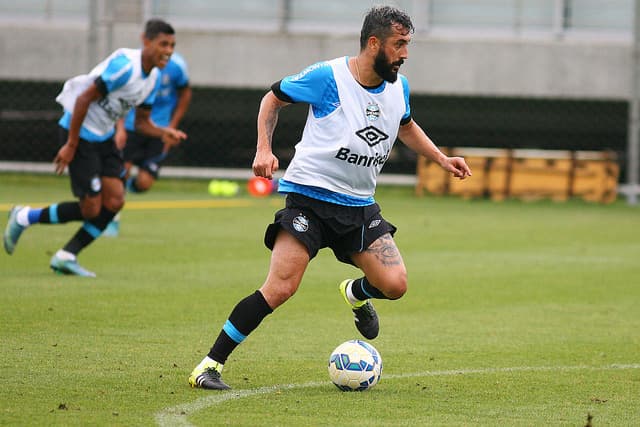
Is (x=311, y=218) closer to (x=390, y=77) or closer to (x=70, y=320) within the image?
(x=390, y=77)

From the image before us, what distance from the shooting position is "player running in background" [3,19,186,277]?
34.1 feet

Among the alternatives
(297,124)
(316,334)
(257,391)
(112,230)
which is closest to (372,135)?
(257,391)

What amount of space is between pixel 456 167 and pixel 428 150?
7.5 inches

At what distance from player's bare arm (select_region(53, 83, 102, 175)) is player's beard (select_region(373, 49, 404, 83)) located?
446cm

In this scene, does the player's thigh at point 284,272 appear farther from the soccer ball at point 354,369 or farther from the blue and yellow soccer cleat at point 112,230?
the blue and yellow soccer cleat at point 112,230

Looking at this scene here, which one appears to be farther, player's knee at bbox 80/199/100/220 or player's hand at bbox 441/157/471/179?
player's knee at bbox 80/199/100/220

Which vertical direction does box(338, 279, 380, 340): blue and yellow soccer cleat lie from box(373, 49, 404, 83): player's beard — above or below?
below

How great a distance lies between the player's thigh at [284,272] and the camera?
6215mm

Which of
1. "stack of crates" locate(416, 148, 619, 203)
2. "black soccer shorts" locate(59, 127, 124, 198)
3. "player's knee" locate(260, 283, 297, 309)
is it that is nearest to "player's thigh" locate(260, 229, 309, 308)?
"player's knee" locate(260, 283, 297, 309)

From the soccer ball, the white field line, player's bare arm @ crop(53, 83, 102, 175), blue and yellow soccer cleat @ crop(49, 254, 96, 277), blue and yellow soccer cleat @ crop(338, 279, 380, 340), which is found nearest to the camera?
the white field line

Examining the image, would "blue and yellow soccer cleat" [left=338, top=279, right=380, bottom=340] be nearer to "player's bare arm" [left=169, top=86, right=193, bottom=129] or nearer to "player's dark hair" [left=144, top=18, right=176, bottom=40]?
"player's dark hair" [left=144, top=18, right=176, bottom=40]

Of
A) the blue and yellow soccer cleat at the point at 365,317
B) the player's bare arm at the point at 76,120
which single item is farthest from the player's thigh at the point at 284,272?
the player's bare arm at the point at 76,120

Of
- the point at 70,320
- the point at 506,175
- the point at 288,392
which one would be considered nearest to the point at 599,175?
the point at 506,175

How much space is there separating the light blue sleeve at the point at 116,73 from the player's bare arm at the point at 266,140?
14.0ft
